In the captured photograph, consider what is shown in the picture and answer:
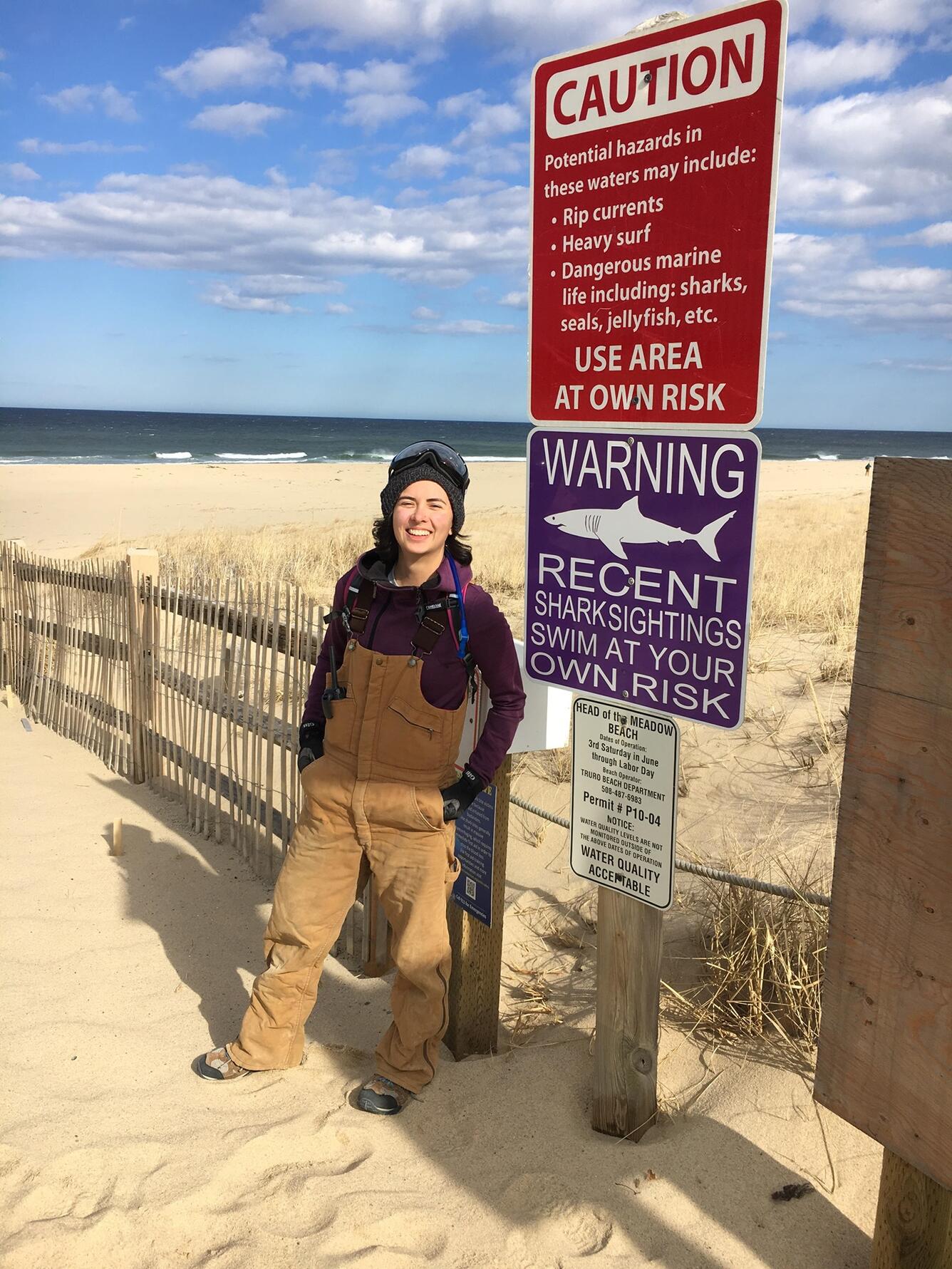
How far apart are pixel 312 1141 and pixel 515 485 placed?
89.0 ft

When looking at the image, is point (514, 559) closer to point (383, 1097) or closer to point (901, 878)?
point (383, 1097)

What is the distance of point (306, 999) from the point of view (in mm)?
3182

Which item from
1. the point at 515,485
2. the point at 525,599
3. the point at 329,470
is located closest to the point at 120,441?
the point at 329,470

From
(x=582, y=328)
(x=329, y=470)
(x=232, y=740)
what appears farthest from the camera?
(x=329, y=470)

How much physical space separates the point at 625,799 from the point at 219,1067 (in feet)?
5.34

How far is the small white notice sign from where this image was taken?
263 centimetres

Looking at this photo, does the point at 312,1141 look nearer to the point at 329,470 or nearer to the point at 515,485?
the point at 515,485

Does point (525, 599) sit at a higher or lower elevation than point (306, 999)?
higher

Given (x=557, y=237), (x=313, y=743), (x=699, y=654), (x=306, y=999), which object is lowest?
(x=306, y=999)

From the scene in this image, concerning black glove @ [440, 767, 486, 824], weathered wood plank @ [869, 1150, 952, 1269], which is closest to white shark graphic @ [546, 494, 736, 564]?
black glove @ [440, 767, 486, 824]

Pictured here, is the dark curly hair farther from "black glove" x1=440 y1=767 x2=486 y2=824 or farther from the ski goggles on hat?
"black glove" x1=440 y1=767 x2=486 y2=824

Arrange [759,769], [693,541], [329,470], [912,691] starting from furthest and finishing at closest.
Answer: [329,470] < [759,769] < [693,541] < [912,691]

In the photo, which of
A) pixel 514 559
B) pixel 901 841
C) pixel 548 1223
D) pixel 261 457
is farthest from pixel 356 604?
pixel 261 457

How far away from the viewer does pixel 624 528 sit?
2523 millimetres
